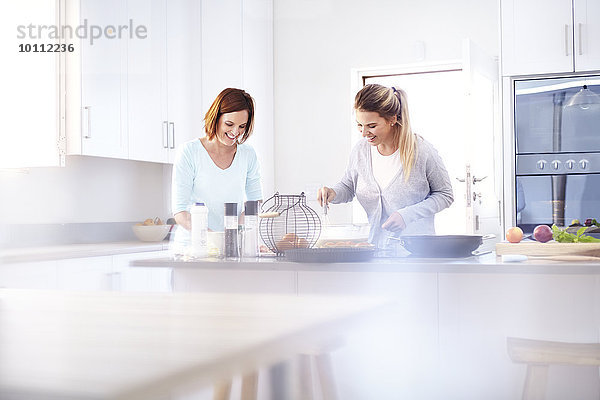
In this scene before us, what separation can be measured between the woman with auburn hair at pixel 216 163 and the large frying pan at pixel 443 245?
0.88 m

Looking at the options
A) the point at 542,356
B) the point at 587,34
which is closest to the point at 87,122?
the point at 542,356

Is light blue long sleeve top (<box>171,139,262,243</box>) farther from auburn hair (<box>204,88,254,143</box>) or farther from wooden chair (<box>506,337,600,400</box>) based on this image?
wooden chair (<box>506,337,600,400</box>)

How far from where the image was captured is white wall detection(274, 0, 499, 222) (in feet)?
14.6

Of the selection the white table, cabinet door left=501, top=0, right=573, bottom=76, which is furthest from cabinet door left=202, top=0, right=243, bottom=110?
the white table

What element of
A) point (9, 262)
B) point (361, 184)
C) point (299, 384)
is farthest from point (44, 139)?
point (299, 384)

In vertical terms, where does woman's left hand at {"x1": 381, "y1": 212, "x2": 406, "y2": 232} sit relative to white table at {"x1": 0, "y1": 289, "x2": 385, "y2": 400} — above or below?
above

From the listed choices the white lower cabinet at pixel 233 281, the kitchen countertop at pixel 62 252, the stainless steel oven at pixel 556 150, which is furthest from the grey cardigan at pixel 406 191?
the stainless steel oven at pixel 556 150

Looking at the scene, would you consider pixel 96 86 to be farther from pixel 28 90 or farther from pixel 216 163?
pixel 216 163

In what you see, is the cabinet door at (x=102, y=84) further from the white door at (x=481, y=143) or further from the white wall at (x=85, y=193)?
the white door at (x=481, y=143)

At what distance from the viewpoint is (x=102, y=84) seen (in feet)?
11.1

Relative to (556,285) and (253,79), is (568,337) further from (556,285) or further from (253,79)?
(253,79)

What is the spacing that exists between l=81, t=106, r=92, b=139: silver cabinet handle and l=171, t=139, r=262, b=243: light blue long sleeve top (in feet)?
2.28

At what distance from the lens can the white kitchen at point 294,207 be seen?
848mm

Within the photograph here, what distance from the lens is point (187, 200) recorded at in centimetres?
267
